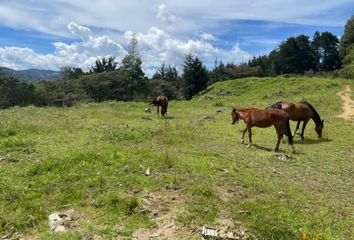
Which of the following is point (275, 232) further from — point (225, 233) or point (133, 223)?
point (133, 223)

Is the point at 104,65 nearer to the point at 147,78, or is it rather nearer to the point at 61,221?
the point at 147,78

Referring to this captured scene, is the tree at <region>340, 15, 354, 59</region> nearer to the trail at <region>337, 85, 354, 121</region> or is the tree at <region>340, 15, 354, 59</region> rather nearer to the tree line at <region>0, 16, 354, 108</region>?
the tree line at <region>0, 16, 354, 108</region>

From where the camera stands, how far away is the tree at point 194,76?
6406 cm

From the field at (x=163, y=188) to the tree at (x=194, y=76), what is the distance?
48461 millimetres

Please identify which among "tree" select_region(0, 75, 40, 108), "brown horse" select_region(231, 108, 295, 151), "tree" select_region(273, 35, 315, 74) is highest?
"tree" select_region(273, 35, 315, 74)

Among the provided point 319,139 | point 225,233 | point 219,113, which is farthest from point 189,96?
point 225,233

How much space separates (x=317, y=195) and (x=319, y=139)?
9.74 meters

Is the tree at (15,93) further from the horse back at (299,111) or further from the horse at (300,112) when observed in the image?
the horse back at (299,111)

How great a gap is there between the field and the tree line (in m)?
50.1

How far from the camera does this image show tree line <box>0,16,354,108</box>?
216ft

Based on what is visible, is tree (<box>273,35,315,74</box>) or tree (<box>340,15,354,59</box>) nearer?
tree (<box>340,15,354,59</box>)

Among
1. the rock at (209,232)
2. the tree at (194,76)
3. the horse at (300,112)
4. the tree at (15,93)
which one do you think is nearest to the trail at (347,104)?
the horse at (300,112)

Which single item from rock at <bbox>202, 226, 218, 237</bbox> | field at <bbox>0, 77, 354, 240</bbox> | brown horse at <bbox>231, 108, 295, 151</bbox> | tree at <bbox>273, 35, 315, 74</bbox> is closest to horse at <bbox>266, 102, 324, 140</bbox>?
brown horse at <bbox>231, 108, 295, 151</bbox>

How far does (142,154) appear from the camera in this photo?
1159 centimetres
